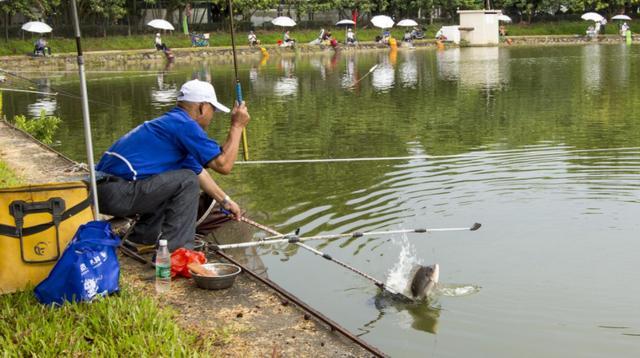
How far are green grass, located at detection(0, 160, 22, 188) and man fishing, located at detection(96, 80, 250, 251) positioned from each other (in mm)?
2670

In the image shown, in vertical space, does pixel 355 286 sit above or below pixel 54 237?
below

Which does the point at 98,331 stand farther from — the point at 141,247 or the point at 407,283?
the point at 407,283

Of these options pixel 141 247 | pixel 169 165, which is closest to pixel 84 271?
pixel 169 165

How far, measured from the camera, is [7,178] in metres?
8.33

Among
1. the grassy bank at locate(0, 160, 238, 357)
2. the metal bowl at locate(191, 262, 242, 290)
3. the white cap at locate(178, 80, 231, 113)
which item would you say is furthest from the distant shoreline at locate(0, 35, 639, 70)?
the grassy bank at locate(0, 160, 238, 357)

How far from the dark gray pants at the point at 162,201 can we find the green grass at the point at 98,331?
2.90 feet

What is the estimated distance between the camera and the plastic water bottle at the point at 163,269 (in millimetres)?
5164

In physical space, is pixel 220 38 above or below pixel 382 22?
below

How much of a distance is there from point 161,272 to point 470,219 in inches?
164

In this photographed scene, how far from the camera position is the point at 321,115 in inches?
680

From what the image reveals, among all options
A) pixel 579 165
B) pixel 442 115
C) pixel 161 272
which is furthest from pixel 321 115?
pixel 161 272

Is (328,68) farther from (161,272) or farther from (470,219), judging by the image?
(161,272)

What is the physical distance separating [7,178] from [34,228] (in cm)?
383

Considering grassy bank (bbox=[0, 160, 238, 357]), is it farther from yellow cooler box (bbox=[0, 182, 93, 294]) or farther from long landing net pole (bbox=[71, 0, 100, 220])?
long landing net pole (bbox=[71, 0, 100, 220])
